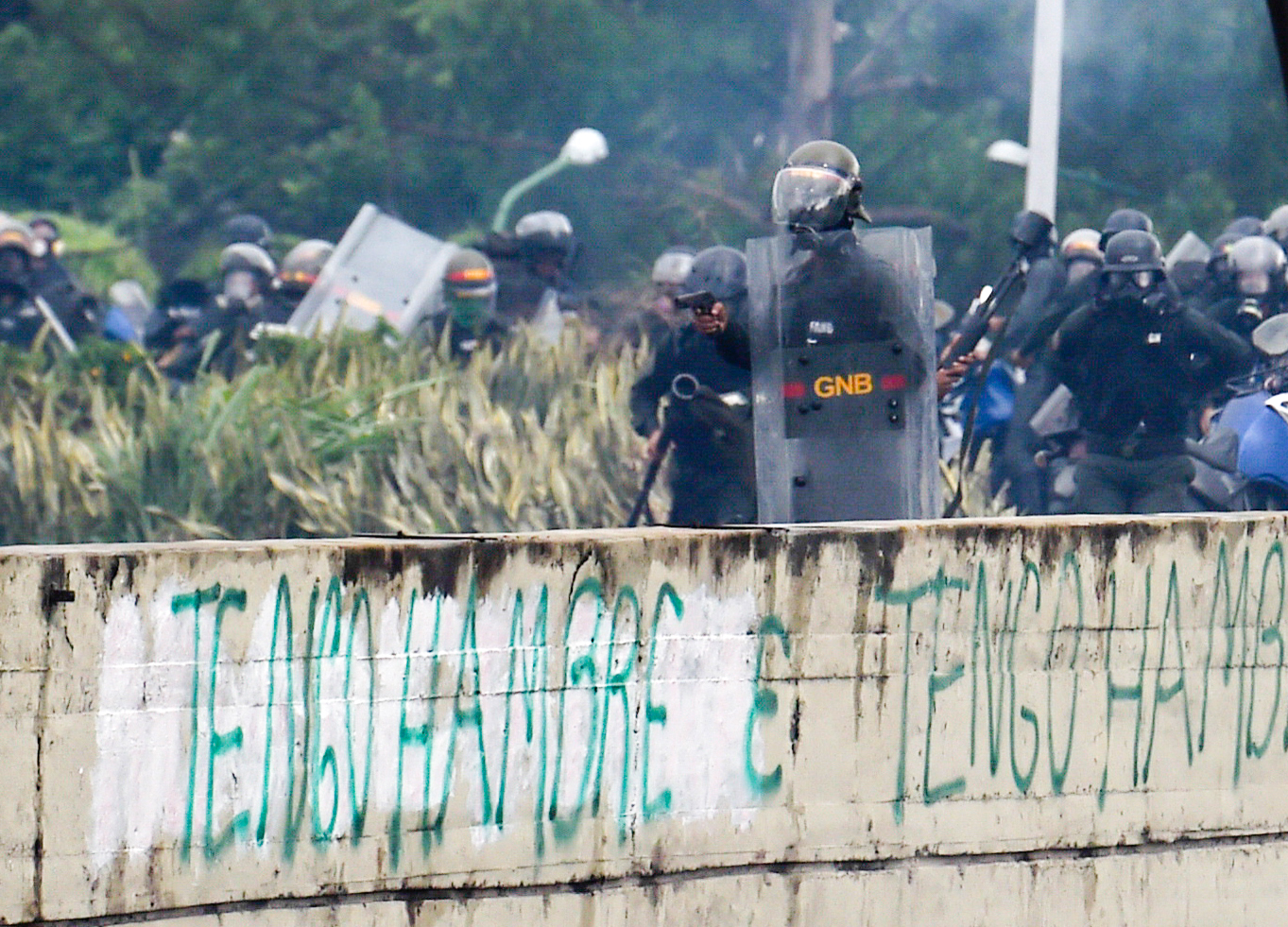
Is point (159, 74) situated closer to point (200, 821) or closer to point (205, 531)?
point (205, 531)

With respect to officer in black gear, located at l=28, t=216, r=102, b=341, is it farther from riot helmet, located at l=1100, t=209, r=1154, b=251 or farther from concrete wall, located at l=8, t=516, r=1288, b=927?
concrete wall, located at l=8, t=516, r=1288, b=927

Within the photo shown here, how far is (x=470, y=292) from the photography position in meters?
12.1

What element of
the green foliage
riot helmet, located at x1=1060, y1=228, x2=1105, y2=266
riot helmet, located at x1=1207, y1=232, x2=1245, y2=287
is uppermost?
the green foliage

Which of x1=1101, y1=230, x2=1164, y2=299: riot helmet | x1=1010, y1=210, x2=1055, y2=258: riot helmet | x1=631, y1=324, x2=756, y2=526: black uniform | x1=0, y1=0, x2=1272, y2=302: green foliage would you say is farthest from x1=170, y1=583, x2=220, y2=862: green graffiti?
x1=0, y1=0, x2=1272, y2=302: green foliage

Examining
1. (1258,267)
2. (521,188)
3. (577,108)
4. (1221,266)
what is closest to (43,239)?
(521,188)

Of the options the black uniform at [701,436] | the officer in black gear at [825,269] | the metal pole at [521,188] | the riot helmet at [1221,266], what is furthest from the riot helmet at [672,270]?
the metal pole at [521,188]

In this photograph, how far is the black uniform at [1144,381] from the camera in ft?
29.4

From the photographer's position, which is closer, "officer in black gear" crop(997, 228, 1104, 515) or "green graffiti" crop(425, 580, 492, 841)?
"green graffiti" crop(425, 580, 492, 841)

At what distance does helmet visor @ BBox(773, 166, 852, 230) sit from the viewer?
275 inches

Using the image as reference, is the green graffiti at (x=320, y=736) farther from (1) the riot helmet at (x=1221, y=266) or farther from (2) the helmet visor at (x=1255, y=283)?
(1) the riot helmet at (x=1221, y=266)

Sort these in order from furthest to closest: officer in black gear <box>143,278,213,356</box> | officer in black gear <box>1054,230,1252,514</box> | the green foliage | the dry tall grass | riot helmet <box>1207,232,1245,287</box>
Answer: the green foliage < officer in black gear <box>143,278,213,356</box> < riot helmet <box>1207,232,1245,287</box> < the dry tall grass < officer in black gear <box>1054,230,1252,514</box>

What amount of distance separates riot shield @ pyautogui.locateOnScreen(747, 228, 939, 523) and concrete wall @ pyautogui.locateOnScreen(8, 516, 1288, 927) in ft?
5.10

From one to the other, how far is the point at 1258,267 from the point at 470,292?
12.6 feet

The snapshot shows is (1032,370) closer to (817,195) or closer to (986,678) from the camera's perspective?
(817,195)
